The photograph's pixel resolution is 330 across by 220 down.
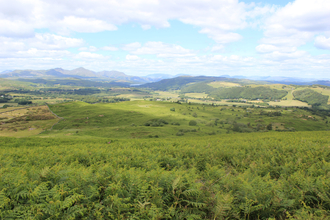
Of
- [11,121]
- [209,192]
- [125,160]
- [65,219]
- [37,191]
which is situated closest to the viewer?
[65,219]

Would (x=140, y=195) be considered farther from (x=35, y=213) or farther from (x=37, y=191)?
(x=37, y=191)

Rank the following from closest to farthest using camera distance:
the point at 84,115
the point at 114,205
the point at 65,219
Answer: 1. the point at 65,219
2. the point at 114,205
3. the point at 84,115

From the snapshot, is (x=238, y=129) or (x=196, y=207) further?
(x=238, y=129)

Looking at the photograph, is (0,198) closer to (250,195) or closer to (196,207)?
(196,207)

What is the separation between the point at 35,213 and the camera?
608cm

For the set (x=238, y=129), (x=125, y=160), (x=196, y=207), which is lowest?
(x=238, y=129)

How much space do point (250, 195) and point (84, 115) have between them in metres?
143

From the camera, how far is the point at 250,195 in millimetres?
7348

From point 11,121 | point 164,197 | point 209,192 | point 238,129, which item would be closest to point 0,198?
point 164,197

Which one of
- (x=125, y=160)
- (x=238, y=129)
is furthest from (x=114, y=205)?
(x=238, y=129)

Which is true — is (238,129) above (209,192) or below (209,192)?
below

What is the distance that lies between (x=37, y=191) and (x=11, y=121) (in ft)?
440

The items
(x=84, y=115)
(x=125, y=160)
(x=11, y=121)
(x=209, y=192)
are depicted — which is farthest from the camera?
(x=84, y=115)

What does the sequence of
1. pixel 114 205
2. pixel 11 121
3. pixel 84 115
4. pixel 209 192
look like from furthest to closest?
pixel 84 115 < pixel 11 121 < pixel 209 192 < pixel 114 205
